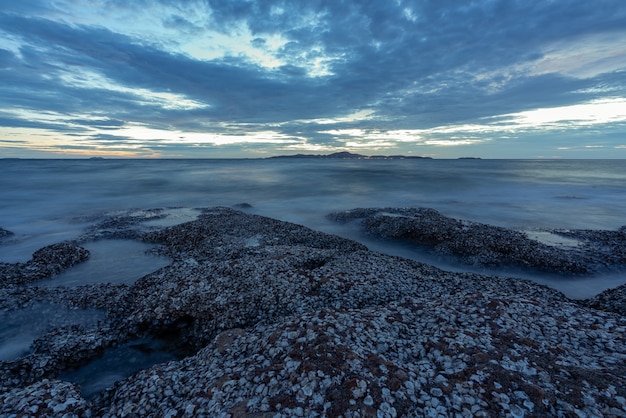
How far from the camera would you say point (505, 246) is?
17047 millimetres

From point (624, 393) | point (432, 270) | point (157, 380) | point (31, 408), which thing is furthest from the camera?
point (432, 270)

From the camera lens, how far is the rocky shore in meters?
5.59

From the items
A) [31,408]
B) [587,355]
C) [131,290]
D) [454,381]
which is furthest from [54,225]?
[587,355]

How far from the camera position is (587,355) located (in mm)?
6902

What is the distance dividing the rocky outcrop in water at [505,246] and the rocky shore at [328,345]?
3651 millimetres

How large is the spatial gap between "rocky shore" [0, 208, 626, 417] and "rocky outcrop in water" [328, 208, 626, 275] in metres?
3.65

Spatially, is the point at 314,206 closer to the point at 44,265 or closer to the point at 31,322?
the point at 44,265

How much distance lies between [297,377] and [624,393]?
5.66 metres

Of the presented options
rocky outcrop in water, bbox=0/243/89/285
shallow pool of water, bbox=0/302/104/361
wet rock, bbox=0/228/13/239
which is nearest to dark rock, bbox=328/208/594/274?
shallow pool of water, bbox=0/302/104/361

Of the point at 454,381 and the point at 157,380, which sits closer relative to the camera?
the point at 454,381

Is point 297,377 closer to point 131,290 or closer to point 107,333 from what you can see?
point 107,333

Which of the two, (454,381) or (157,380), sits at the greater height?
(454,381)

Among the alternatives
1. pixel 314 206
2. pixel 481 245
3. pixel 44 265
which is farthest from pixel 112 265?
pixel 314 206

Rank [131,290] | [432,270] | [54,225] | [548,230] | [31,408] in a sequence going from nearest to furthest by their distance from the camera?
1. [31,408]
2. [131,290]
3. [432,270]
4. [548,230]
5. [54,225]
